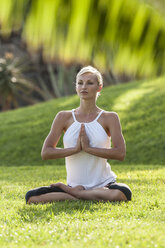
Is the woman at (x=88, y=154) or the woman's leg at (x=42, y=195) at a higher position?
the woman at (x=88, y=154)

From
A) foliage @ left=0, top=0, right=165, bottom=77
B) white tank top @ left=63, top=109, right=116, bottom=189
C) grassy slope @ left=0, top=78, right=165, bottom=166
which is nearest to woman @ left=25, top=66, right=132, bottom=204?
white tank top @ left=63, top=109, right=116, bottom=189

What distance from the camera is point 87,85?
187 inches

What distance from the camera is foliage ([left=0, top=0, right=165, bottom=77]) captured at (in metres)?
1.67

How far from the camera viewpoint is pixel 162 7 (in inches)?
71.0

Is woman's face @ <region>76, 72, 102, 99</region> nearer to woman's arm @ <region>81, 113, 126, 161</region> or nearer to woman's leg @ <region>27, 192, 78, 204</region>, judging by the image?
woman's arm @ <region>81, 113, 126, 161</region>

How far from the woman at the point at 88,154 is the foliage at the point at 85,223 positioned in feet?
0.46

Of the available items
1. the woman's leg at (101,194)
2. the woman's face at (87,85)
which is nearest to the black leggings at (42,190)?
the woman's leg at (101,194)

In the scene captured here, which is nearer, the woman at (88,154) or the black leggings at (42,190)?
the woman at (88,154)

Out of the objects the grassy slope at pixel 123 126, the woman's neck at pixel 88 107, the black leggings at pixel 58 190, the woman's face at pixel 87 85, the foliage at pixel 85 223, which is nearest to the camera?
the foliage at pixel 85 223

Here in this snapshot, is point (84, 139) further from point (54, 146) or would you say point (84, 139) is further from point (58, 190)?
point (58, 190)

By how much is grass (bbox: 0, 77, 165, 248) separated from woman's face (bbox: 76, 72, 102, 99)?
102 centimetres

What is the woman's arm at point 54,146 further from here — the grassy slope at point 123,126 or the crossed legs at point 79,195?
the grassy slope at point 123,126

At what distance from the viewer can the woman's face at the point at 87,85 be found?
4.73 m

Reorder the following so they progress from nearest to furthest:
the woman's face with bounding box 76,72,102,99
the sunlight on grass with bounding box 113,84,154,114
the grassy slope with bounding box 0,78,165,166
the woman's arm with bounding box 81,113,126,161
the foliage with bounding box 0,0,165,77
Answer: the foliage with bounding box 0,0,165,77, the woman's arm with bounding box 81,113,126,161, the woman's face with bounding box 76,72,102,99, the grassy slope with bounding box 0,78,165,166, the sunlight on grass with bounding box 113,84,154,114
